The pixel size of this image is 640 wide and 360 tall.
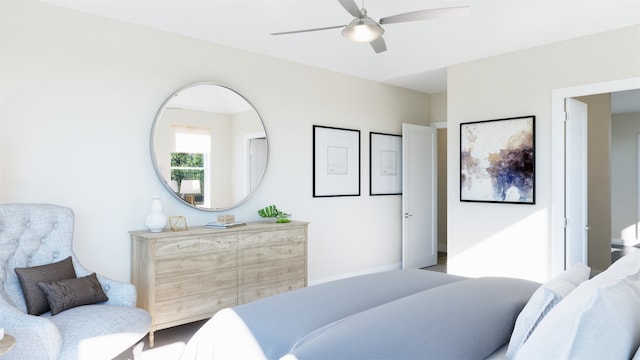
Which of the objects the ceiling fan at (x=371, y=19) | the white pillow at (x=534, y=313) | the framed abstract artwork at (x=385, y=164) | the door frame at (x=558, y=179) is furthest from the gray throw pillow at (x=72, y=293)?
the door frame at (x=558, y=179)

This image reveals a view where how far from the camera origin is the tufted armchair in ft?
7.21

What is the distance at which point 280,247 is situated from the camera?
4.23 m

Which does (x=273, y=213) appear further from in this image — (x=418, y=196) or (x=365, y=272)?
(x=418, y=196)

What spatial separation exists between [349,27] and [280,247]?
225 cm

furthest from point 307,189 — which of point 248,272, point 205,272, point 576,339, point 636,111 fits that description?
point 636,111

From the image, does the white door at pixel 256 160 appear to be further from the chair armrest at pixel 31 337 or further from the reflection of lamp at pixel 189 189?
the chair armrest at pixel 31 337

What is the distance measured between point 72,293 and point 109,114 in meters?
1.59

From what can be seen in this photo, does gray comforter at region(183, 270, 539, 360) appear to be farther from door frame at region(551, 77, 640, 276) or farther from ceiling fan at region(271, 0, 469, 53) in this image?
door frame at region(551, 77, 640, 276)

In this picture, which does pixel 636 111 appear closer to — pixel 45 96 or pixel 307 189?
pixel 307 189

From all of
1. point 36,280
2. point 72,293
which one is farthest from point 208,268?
point 36,280

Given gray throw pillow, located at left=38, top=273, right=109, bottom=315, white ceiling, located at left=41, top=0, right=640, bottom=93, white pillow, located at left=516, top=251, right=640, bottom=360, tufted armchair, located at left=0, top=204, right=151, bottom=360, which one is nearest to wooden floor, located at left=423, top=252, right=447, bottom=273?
white ceiling, located at left=41, top=0, right=640, bottom=93

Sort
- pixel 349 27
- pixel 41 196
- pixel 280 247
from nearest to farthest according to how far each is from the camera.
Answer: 1. pixel 349 27
2. pixel 41 196
3. pixel 280 247

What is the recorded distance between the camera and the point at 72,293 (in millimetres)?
2707

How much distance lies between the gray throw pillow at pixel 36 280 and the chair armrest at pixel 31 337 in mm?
407
